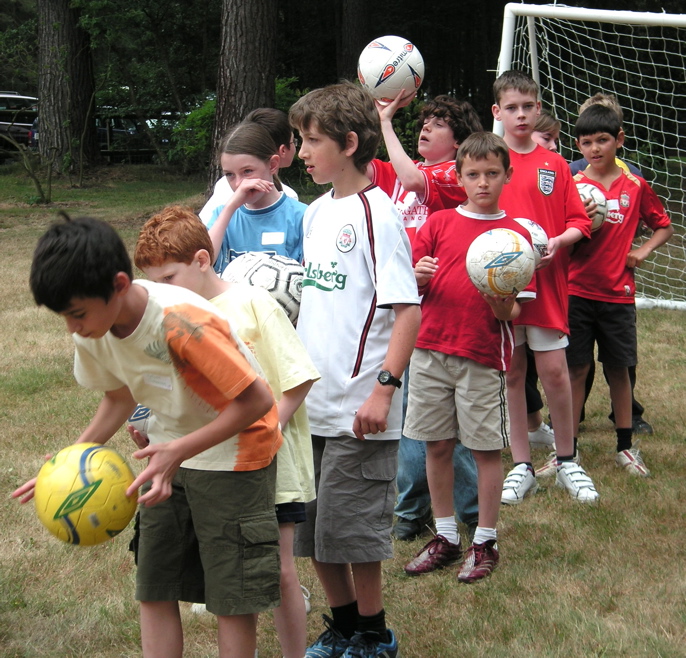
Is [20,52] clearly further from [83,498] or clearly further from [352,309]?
[83,498]

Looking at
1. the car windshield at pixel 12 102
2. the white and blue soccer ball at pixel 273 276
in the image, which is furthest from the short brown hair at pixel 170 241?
the car windshield at pixel 12 102

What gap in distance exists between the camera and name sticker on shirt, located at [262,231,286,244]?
3346 mm

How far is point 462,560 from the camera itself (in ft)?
12.9

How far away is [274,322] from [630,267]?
301 cm

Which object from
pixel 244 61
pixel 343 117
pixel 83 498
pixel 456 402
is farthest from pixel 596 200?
pixel 244 61

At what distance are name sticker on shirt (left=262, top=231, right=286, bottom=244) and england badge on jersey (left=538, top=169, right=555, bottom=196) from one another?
1.71 metres

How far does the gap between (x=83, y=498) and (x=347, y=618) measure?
1219mm

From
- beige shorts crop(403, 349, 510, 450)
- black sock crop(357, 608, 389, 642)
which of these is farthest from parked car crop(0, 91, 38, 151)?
black sock crop(357, 608, 389, 642)

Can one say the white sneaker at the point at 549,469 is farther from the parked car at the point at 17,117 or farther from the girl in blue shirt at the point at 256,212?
the parked car at the point at 17,117

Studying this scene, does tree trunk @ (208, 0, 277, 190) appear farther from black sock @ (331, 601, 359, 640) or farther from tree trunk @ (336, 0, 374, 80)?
black sock @ (331, 601, 359, 640)

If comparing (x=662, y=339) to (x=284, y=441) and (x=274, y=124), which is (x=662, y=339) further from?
(x=284, y=441)

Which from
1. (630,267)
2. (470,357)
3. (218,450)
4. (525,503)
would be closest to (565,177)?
(630,267)

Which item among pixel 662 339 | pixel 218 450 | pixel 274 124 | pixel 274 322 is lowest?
pixel 662 339

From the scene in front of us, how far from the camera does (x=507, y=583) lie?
145 inches
